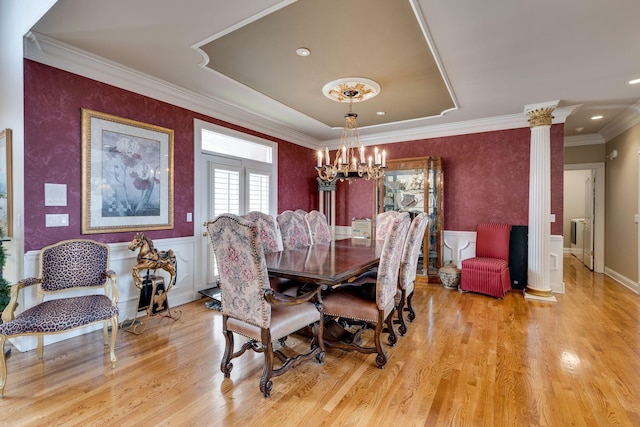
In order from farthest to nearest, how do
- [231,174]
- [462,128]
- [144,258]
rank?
1. [462,128]
2. [231,174]
3. [144,258]

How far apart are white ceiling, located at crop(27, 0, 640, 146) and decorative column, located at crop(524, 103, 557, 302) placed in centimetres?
30

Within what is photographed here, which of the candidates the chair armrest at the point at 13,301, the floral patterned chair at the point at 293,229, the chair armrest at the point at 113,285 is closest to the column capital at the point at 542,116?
the floral patterned chair at the point at 293,229

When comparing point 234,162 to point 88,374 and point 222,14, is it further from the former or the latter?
point 88,374

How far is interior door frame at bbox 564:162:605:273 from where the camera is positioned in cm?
542

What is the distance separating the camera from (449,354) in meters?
2.52

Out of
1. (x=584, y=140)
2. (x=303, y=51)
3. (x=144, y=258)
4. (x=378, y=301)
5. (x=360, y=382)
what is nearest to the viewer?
(x=360, y=382)

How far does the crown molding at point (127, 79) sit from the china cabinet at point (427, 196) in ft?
8.13

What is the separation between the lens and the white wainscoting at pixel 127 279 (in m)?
2.58

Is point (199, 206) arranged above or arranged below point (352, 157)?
below

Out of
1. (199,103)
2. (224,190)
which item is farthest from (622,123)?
(199,103)

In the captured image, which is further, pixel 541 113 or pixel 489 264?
pixel 489 264

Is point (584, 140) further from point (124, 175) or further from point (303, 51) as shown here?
point (124, 175)

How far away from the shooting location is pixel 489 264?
411 cm

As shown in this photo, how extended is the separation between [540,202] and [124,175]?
520 cm
